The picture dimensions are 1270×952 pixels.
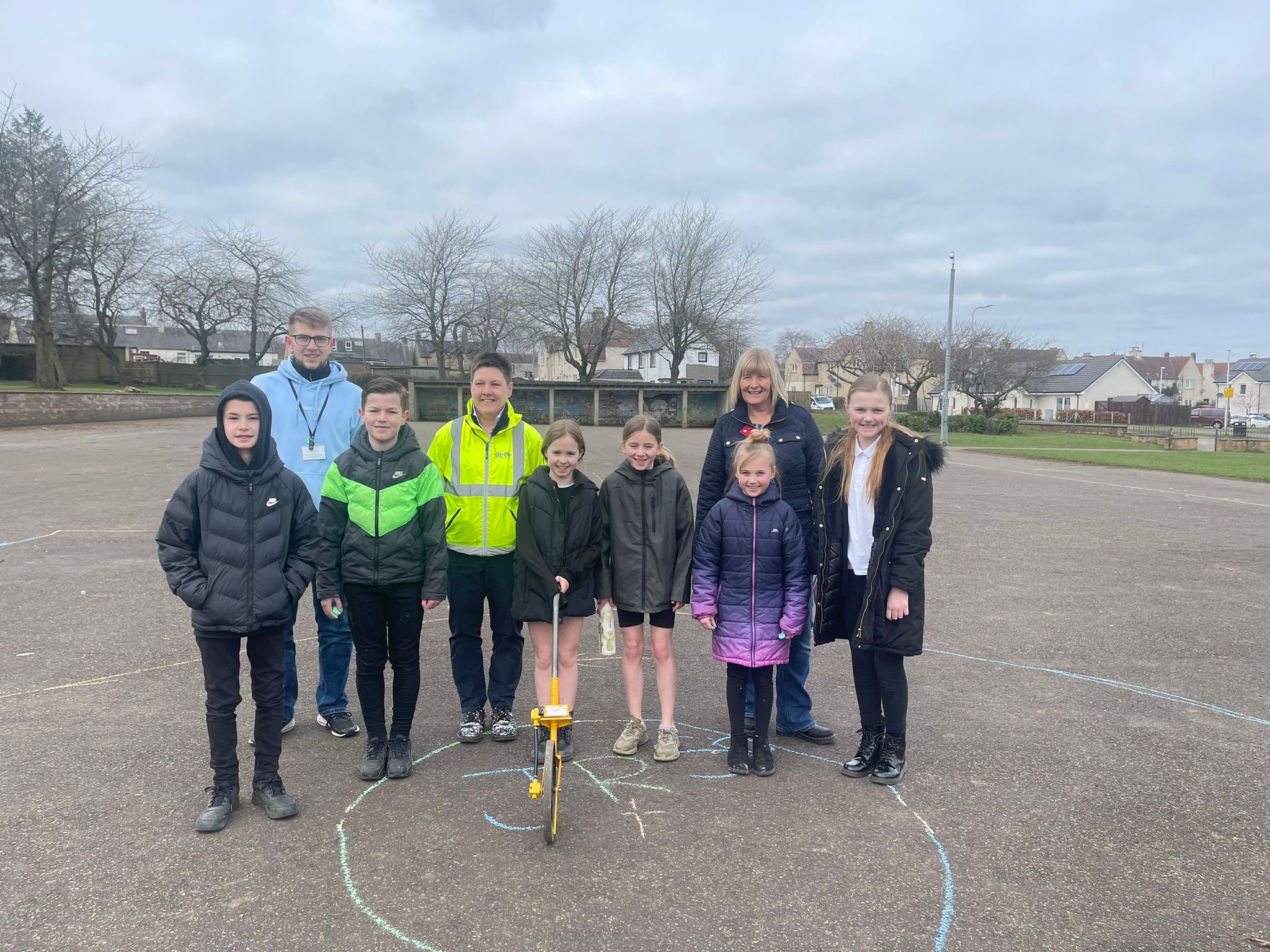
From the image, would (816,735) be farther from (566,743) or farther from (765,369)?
(765,369)

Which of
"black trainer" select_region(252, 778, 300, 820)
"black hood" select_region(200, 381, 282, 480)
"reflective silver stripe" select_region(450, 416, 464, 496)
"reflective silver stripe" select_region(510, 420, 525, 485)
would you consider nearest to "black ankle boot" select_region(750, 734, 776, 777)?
"reflective silver stripe" select_region(510, 420, 525, 485)

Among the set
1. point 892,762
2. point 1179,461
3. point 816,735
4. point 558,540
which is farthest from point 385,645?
point 1179,461

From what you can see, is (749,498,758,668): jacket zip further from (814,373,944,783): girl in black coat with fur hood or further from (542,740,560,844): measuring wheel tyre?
(542,740,560,844): measuring wheel tyre

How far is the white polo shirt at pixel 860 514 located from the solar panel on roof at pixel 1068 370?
3387 inches

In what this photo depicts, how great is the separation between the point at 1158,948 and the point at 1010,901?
46 cm

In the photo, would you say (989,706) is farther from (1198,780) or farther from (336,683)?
(336,683)

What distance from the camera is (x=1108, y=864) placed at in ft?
10.3

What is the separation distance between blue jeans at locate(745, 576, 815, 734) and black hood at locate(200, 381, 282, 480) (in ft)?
9.21

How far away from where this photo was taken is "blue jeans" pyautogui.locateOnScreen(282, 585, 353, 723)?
14.3 ft

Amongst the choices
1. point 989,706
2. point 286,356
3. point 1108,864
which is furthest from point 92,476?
point 1108,864

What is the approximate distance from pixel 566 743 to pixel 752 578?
1.32 m

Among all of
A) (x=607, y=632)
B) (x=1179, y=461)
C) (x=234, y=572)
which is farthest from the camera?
(x=1179, y=461)

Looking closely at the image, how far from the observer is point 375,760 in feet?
12.7

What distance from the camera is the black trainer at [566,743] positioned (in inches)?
161
